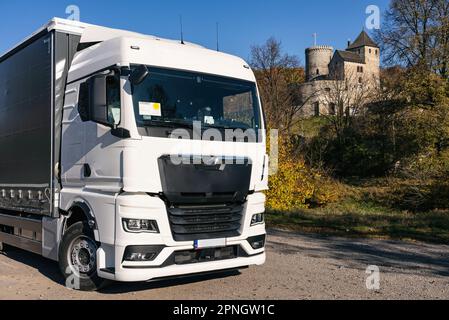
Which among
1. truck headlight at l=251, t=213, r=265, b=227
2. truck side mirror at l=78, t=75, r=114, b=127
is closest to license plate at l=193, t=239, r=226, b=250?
truck headlight at l=251, t=213, r=265, b=227

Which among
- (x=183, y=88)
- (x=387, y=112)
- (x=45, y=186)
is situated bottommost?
(x=45, y=186)

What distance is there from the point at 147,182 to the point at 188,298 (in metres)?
1.67

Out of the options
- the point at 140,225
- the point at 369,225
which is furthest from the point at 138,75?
the point at 369,225

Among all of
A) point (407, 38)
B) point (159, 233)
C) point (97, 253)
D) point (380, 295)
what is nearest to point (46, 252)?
point (97, 253)

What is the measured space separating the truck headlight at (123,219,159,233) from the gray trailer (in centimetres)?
201

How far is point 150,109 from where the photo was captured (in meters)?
6.20

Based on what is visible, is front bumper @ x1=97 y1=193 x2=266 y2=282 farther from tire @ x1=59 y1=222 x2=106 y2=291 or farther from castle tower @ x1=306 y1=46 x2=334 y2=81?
castle tower @ x1=306 y1=46 x2=334 y2=81

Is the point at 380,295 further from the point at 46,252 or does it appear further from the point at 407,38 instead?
the point at 407,38

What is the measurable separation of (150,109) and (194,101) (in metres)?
0.73

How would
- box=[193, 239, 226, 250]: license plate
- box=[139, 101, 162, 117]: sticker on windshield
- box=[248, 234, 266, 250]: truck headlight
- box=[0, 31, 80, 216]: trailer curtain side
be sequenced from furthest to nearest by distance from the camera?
box=[0, 31, 80, 216]: trailer curtain side, box=[248, 234, 266, 250]: truck headlight, box=[193, 239, 226, 250]: license plate, box=[139, 101, 162, 117]: sticker on windshield

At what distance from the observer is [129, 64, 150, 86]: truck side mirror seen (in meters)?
6.01

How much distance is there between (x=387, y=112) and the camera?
36.5m

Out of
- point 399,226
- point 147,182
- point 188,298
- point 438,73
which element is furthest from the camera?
point 438,73

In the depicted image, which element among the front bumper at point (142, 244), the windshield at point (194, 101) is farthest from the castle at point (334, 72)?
the front bumper at point (142, 244)
